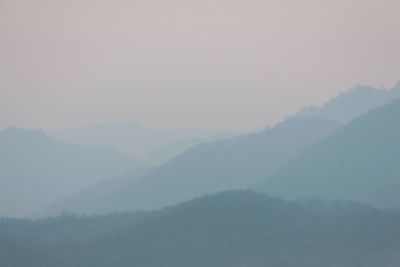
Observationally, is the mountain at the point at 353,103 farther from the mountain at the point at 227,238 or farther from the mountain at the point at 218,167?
the mountain at the point at 227,238

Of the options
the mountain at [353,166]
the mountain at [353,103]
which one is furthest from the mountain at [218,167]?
the mountain at [353,103]

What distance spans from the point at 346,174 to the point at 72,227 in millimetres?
41472

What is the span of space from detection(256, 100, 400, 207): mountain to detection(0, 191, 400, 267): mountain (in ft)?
67.4

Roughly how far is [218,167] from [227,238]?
74.5 meters

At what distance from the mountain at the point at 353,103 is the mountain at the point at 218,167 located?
27159mm

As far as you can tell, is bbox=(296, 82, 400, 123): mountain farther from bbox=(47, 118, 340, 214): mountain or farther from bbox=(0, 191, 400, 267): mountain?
bbox=(0, 191, 400, 267): mountain

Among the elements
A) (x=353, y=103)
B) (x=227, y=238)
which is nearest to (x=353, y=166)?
(x=227, y=238)

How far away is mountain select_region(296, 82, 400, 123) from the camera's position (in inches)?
6772

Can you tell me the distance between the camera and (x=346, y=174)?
336 feet

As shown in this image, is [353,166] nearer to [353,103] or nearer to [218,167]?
[218,167]

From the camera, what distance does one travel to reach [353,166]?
340ft

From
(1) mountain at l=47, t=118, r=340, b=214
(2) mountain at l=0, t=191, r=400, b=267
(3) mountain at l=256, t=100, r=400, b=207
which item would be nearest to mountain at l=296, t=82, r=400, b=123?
(1) mountain at l=47, t=118, r=340, b=214

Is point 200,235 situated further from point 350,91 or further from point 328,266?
point 350,91

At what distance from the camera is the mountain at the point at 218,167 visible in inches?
5246
